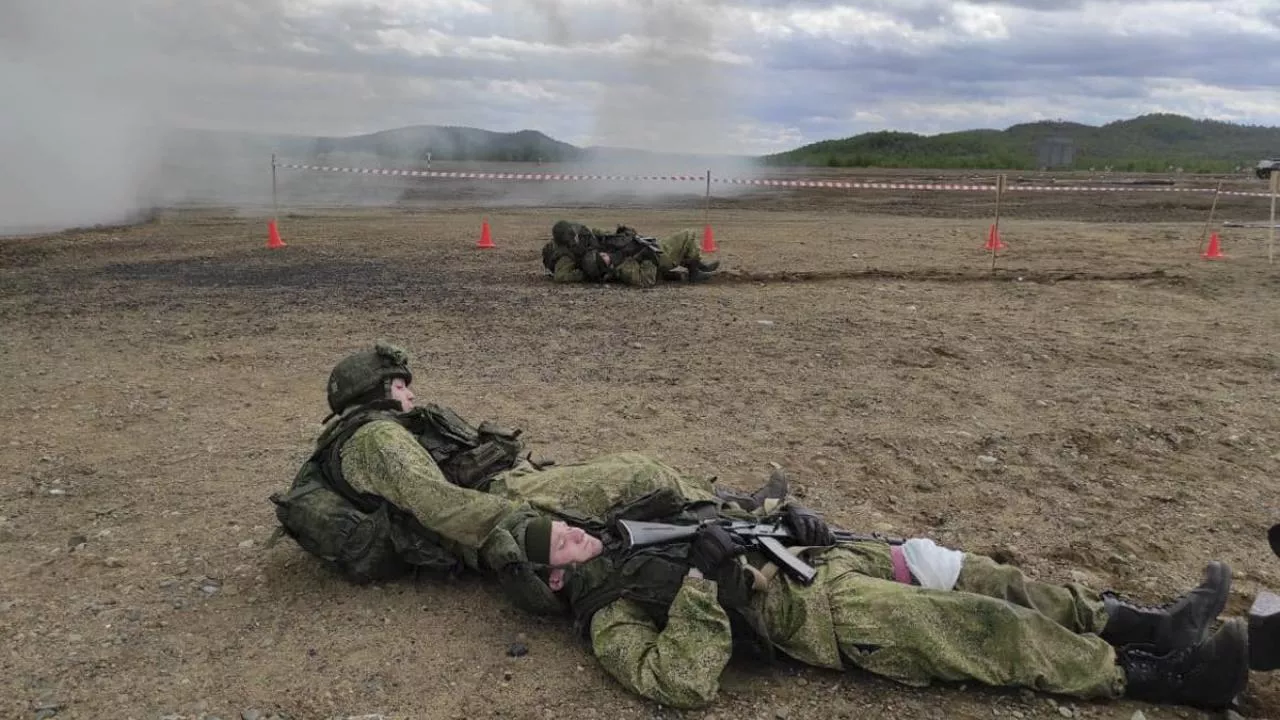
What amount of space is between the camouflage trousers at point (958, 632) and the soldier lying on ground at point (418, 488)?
0.63m

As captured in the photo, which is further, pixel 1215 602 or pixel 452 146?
pixel 452 146

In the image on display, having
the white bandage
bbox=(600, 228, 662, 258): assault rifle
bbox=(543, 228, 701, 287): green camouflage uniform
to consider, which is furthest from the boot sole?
bbox=(600, 228, 662, 258): assault rifle

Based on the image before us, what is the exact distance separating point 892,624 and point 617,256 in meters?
8.86

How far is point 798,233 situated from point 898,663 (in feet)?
52.4

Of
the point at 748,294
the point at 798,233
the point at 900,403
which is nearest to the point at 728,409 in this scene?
the point at 900,403

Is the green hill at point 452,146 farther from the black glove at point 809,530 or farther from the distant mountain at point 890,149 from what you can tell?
the black glove at point 809,530

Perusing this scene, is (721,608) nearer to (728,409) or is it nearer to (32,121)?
(728,409)

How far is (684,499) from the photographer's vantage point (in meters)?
3.82

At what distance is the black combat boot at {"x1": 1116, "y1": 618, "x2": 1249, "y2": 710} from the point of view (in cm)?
304

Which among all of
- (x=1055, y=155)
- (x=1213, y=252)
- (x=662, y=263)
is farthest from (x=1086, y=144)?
(x=662, y=263)

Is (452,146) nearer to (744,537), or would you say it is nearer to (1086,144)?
(744,537)

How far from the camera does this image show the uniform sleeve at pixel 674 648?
10.3 feet

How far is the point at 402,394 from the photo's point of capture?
160 inches

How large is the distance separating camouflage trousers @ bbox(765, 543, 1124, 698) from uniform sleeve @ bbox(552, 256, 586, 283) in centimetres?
883
